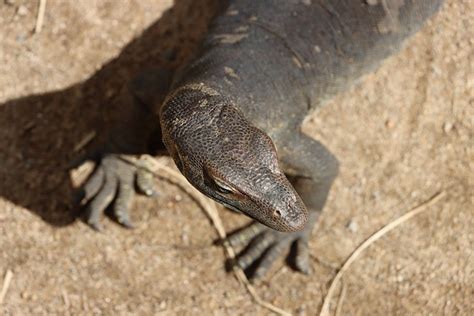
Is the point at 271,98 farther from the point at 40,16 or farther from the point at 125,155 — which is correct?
the point at 40,16

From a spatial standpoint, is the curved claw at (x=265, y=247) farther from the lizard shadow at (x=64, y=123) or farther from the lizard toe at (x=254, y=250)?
the lizard shadow at (x=64, y=123)

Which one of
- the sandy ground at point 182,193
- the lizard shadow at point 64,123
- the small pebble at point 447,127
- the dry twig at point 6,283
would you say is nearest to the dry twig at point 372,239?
the sandy ground at point 182,193

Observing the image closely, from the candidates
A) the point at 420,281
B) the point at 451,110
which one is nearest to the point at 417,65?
the point at 451,110

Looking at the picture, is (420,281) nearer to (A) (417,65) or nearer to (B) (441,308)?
(B) (441,308)

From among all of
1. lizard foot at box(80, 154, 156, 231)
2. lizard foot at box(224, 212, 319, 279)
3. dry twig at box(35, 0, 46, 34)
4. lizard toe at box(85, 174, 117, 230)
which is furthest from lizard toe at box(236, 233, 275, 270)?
dry twig at box(35, 0, 46, 34)

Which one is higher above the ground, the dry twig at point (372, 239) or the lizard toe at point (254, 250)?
the dry twig at point (372, 239)

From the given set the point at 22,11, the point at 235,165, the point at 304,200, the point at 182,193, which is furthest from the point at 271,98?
the point at 22,11
